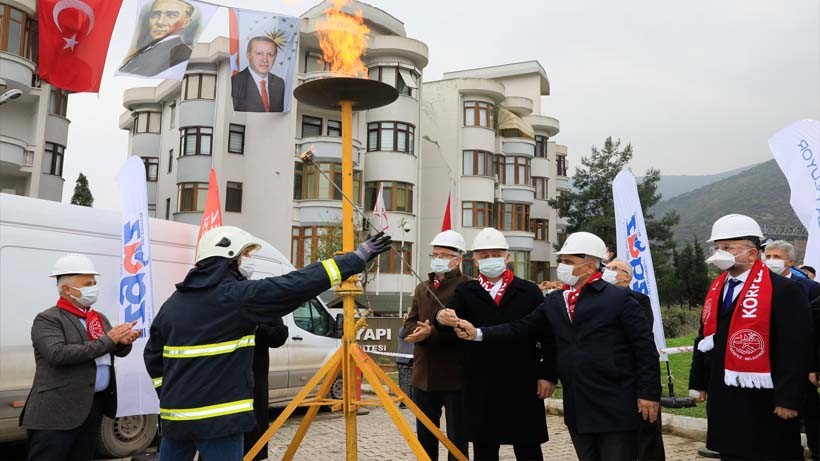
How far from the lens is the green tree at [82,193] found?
4406cm

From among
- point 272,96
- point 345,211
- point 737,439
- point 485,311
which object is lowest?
point 737,439

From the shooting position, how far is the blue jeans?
370cm

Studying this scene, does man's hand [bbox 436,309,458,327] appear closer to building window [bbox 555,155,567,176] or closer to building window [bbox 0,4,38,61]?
building window [bbox 0,4,38,61]

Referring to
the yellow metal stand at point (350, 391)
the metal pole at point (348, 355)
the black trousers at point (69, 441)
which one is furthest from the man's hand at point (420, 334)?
the black trousers at point (69, 441)

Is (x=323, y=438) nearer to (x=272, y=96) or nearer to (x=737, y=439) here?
(x=737, y=439)

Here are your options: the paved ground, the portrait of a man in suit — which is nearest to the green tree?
the portrait of a man in suit

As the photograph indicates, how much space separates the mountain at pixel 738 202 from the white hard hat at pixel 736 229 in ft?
405

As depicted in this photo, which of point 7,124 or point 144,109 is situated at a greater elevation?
point 144,109

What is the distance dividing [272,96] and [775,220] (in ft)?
386

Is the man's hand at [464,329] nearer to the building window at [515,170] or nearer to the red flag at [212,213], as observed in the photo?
the red flag at [212,213]

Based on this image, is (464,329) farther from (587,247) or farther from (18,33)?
(18,33)

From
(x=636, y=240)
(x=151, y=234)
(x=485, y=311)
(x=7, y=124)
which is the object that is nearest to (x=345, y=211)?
(x=485, y=311)

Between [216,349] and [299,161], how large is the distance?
26711mm

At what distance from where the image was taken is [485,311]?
17.1 feet
